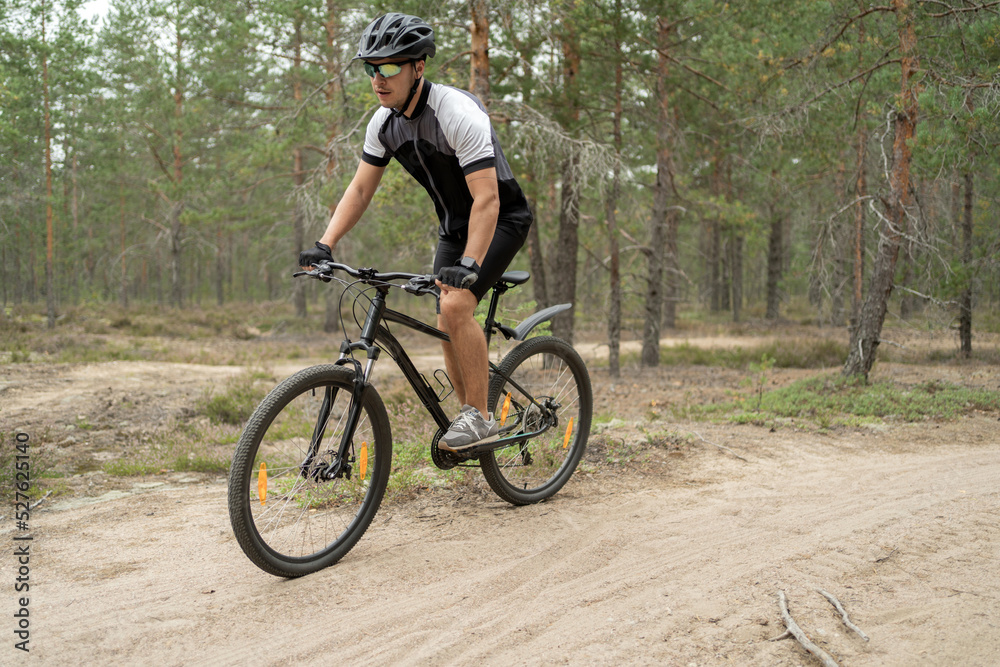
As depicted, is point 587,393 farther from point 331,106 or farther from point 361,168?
point 331,106

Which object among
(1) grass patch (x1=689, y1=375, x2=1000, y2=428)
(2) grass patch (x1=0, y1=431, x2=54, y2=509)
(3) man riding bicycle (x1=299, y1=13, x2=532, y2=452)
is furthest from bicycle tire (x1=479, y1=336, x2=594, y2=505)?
(2) grass patch (x1=0, y1=431, x2=54, y2=509)

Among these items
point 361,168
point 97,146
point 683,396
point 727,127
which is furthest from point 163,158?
point 361,168

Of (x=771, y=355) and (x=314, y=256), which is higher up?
(x=314, y=256)

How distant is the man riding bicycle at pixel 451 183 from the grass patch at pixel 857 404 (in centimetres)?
411

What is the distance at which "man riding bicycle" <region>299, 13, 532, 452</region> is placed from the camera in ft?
10.4

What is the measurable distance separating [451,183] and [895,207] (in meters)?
7.37

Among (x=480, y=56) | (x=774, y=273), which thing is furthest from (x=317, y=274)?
(x=774, y=273)

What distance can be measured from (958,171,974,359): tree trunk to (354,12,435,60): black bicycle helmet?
10977mm

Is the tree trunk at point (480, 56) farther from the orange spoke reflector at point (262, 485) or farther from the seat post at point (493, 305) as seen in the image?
the orange spoke reflector at point (262, 485)

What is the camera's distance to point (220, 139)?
23.8m

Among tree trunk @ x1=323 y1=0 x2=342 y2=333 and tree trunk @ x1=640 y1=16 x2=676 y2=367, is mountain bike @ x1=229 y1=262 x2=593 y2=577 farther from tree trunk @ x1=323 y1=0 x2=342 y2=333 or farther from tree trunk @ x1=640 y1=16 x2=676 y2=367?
tree trunk @ x1=640 y1=16 x2=676 y2=367

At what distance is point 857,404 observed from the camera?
7.55 meters

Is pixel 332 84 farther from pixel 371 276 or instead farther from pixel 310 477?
pixel 310 477

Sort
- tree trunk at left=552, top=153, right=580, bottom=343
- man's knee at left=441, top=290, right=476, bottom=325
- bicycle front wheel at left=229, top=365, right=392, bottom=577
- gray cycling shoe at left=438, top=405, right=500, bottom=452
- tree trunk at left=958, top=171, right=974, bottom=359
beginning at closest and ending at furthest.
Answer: bicycle front wheel at left=229, top=365, right=392, bottom=577, man's knee at left=441, top=290, right=476, bottom=325, gray cycling shoe at left=438, top=405, right=500, bottom=452, tree trunk at left=958, top=171, right=974, bottom=359, tree trunk at left=552, top=153, right=580, bottom=343
